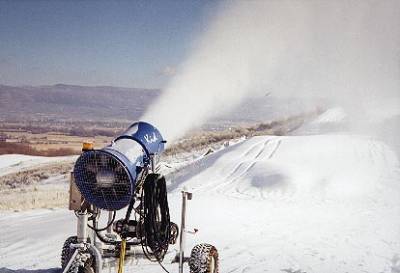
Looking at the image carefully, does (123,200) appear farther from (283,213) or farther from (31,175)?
(31,175)

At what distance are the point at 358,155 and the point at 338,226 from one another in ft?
23.9

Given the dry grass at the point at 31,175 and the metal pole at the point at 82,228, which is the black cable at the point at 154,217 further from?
the dry grass at the point at 31,175

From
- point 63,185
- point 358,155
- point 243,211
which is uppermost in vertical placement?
point 358,155

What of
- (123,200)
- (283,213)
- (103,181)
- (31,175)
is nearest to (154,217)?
(123,200)

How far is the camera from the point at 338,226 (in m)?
8.55

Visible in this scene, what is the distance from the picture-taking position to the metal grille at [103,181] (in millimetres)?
4148

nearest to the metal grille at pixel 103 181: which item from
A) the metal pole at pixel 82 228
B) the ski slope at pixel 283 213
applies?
the metal pole at pixel 82 228

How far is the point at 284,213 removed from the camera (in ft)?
32.2

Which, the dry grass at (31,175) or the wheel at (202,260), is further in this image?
the dry grass at (31,175)

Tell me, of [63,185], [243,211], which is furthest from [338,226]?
[63,185]

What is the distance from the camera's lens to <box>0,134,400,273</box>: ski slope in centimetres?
640

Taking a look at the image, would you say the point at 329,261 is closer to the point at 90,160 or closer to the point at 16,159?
the point at 90,160

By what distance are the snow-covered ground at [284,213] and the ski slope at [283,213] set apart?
2 centimetres

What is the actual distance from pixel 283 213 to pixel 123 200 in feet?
20.4
